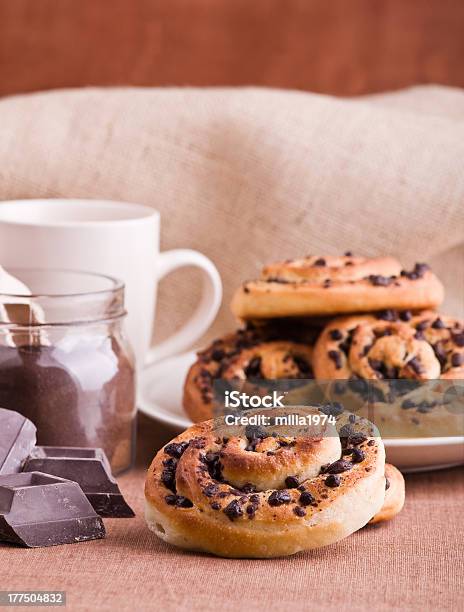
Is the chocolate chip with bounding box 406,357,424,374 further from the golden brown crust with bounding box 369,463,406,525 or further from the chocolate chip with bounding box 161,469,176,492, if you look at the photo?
the chocolate chip with bounding box 161,469,176,492

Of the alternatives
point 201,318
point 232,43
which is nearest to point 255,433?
point 201,318

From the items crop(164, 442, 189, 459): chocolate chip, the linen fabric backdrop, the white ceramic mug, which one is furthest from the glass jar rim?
the linen fabric backdrop

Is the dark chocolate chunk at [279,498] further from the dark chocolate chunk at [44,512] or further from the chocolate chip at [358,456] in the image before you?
the dark chocolate chunk at [44,512]

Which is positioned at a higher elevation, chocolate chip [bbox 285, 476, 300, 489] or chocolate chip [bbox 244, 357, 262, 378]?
chocolate chip [bbox 285, 476, 300, 489]

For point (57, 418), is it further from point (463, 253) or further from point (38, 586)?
point (463, 253)

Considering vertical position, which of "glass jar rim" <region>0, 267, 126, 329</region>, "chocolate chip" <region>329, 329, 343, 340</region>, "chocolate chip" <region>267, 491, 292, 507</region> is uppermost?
"glass jar rim" <region>0, 267, 126, 329</region>

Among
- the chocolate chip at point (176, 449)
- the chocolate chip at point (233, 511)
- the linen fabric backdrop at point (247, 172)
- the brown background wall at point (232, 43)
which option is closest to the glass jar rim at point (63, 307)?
the chocolate chip at point (176, 449)
